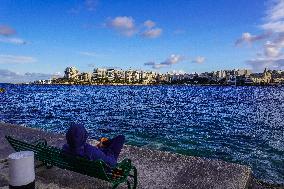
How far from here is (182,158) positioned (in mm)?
8203

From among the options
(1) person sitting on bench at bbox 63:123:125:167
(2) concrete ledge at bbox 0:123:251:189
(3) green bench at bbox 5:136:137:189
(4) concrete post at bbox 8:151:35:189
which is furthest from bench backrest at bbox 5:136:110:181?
(4) concrete post at bbox 8:151:35:189

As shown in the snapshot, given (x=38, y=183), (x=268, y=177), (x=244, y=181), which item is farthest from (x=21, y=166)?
(x=268, y=177)

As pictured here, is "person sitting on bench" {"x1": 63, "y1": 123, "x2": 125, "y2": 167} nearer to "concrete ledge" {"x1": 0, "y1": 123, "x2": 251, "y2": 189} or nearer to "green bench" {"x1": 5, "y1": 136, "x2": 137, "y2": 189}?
"green bench" {"x1": 5, "y1": 136, "x2": 137, "y2": 189}

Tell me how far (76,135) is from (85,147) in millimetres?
393

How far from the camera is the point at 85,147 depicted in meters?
6.08

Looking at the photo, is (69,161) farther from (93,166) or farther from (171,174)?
(171,174)

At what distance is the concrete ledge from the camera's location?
22.0 ft

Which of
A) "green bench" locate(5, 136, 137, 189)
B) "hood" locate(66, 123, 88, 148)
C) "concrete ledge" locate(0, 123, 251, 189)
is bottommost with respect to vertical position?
"concrete ledge" locate(0, 123, 251, 189)

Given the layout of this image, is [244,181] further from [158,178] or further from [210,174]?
[158,178]

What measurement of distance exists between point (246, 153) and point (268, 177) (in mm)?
4950

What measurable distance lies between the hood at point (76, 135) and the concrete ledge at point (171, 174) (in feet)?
3.79

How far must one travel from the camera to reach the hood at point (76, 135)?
5.73 metres

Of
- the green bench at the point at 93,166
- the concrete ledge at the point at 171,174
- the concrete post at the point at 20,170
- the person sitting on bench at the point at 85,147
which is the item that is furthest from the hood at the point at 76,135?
the concrete ledge at the point at 171,174

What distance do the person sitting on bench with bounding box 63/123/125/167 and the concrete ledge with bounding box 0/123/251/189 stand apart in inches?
28.4
